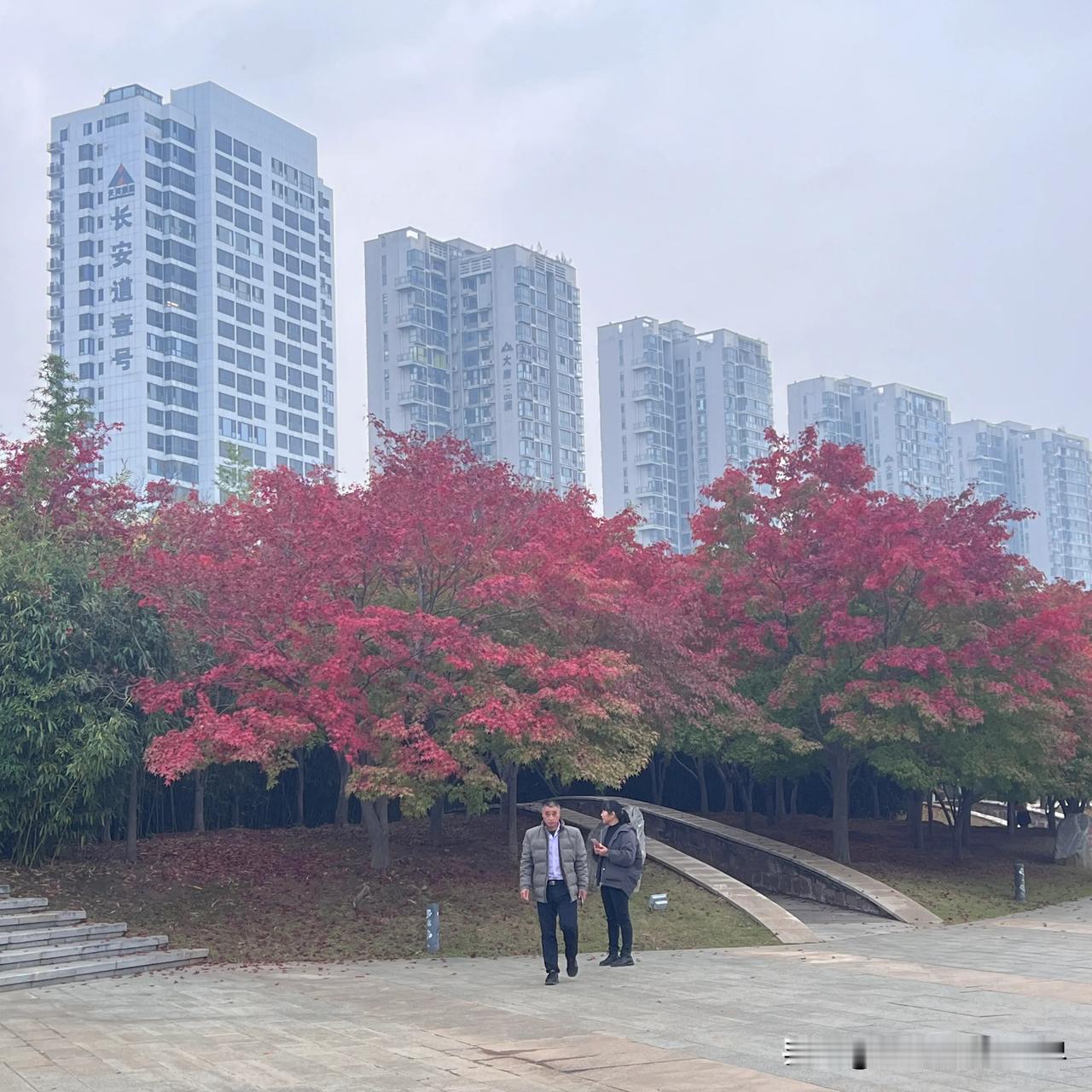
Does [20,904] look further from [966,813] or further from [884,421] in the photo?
[884,421]

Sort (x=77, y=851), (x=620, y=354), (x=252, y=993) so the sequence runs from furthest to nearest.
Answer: (x=620, y=354) → (x=77, y=851) → (x=252, y=993)

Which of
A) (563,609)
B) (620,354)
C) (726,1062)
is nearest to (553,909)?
(726,1062)

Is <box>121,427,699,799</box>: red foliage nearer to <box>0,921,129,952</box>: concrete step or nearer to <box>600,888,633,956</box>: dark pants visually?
<box>0,921,129,952</box>: concrete step

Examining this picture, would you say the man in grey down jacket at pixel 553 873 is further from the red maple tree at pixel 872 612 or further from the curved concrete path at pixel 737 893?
the red maple tree at pixel 872 612

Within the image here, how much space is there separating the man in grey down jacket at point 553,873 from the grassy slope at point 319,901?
3419 millimetres

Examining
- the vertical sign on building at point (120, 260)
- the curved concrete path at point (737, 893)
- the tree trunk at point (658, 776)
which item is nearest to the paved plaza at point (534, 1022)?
the curved concrete path at point (737, 893)

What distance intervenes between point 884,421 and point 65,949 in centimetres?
16346

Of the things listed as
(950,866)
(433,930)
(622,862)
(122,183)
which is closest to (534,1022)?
(622,862)

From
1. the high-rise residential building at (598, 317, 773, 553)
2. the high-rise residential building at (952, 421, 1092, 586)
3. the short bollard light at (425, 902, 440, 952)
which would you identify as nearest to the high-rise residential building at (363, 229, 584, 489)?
the high-rise residential building at (598, 317, 773, 553)

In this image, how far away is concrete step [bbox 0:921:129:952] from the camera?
14.1m

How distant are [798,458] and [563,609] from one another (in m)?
7.46

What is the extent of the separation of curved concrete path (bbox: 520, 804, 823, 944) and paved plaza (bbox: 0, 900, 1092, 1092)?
7.62ft

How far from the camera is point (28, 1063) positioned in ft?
28.5

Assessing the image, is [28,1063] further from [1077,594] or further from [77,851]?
[1077,594]
